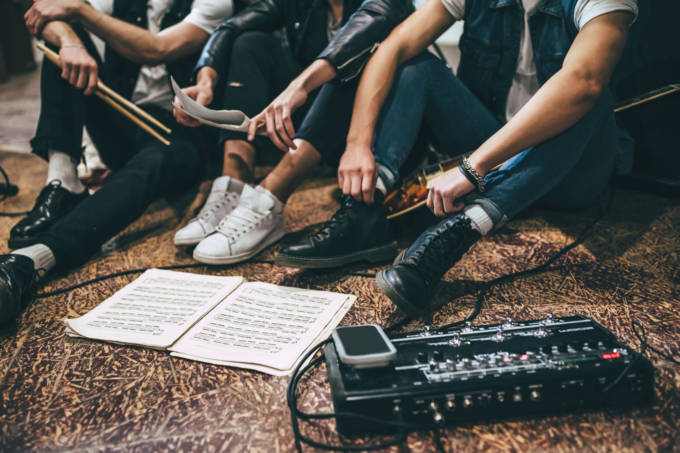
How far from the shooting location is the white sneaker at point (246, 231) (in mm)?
1271

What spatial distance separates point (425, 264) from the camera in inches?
40.1

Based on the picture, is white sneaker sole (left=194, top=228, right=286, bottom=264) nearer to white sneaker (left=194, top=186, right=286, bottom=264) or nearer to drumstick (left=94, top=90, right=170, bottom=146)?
white sneaker (left=194, top=186, right=286, bottom=264)

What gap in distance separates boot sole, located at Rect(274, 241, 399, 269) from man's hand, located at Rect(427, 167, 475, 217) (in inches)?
8.9

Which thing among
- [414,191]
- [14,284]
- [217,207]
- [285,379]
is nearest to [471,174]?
[414,191]

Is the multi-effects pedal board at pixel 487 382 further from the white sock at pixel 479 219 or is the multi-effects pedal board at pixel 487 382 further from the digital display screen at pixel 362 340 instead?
the white sock at pixel 479 219

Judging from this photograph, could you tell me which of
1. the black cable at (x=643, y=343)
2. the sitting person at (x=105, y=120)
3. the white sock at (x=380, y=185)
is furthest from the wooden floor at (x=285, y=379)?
the white sock at (x=380, y=185)

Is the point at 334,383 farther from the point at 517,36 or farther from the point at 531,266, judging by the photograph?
the point at 517,36

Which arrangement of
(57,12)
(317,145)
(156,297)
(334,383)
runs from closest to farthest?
1. (334,383)
2. (156,297)
3. (317,145)
4. (57,12)

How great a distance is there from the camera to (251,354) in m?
0.90

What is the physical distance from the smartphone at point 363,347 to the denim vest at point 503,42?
0.88 metres

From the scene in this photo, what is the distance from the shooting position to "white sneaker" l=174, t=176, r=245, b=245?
1.35m

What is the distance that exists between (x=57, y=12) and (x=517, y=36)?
1427 mm

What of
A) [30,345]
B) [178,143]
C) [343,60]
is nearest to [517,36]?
[343,60]

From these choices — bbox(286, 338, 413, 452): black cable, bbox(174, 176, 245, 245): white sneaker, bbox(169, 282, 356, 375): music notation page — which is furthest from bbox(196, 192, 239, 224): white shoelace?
bbox(286, 338, 413, 452): black cable
